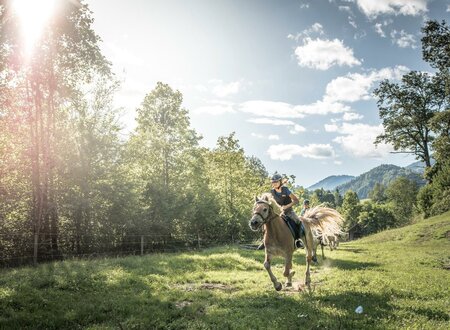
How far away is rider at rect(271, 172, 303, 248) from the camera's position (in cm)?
1296

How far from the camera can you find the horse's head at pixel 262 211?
10727 mm

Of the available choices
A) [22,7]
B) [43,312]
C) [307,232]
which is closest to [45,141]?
[22,7]

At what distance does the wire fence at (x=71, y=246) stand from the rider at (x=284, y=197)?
48.3ft

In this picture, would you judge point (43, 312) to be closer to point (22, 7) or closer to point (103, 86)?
point (22, 7)

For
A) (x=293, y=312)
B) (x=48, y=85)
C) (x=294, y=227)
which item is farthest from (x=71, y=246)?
(x=293, y=312)

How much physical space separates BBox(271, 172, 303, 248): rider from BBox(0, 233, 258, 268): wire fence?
1472 cm

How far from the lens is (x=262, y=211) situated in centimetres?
1126

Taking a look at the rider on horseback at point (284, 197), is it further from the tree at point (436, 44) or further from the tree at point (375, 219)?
the tree at point (375, 219)

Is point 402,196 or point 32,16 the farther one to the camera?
point 402,196

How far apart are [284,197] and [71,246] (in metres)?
18.7

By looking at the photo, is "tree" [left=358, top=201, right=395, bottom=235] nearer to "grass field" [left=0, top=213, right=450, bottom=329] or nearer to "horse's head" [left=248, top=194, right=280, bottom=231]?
"grass field" [left=0, top=213, right=450, bottom=329]

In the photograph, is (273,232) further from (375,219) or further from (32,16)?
(375,219)

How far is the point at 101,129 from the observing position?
29.7 metres

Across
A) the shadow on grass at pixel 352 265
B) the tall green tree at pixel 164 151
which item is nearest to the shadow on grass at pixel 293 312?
the shadow on grass at pixel 352 265
